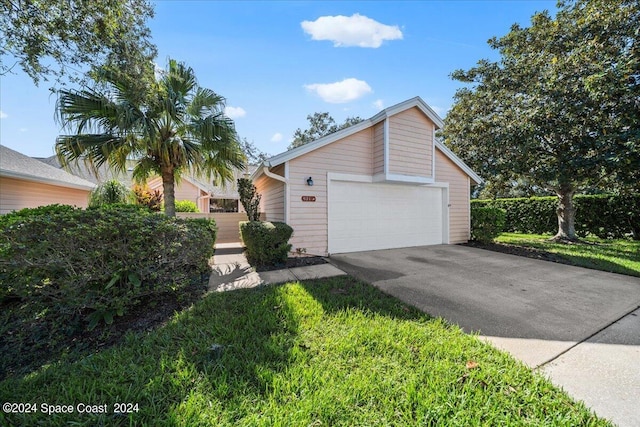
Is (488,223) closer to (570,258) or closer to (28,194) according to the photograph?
(570,258)

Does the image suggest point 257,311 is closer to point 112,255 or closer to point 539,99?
point 112,255

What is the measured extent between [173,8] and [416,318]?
24.2 ft

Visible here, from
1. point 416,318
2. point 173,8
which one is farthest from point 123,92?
point 416,318

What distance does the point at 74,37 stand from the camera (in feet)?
15.7

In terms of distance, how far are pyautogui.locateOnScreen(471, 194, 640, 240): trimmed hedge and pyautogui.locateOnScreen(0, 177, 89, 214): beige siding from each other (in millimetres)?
15624

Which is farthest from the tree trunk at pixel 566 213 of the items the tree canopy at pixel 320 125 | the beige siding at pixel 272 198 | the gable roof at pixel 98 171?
the tree canopy at pixel 320 125

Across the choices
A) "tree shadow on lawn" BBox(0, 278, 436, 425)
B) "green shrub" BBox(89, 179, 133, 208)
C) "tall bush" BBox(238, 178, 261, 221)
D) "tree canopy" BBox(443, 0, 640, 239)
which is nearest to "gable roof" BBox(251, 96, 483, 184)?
"tall bush" BBox(238, 178, 261, 221)

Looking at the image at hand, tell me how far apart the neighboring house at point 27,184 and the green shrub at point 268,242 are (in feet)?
23.4

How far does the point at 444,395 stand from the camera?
1950mm

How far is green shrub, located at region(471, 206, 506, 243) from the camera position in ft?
30.2

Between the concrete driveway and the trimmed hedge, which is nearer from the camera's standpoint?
the concrete driveway

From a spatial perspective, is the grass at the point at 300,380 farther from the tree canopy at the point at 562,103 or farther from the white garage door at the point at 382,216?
the tree canopy at the point at 562,103

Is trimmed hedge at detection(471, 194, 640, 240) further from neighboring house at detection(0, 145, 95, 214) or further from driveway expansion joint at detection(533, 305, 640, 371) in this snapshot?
Result: neighboring house at detection(0, 145, 95, 214)

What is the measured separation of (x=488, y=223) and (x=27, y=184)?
15.7 metres
